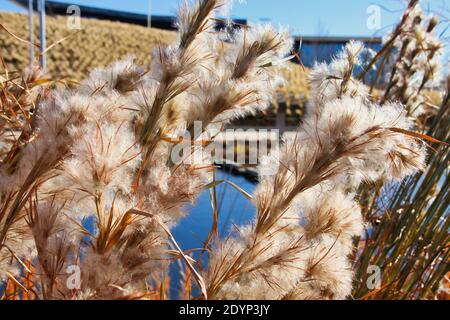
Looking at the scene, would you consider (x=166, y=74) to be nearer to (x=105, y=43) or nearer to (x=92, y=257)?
(x=92, y=257)

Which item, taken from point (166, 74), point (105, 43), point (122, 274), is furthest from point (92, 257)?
point (105, 43)

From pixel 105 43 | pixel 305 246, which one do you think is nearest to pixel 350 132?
pixel 305 246

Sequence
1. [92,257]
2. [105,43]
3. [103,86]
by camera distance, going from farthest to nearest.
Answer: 1. [105,43]
2. [103,86]
3. [92,257]

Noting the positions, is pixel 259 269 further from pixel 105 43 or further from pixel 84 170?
pixel 105 43

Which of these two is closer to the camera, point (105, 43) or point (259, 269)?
point (259, 269)

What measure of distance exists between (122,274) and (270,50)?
0.20 meters

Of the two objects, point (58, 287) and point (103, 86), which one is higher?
point (103, 86)

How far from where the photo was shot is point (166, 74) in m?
0.34

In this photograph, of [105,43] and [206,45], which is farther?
[105,43]

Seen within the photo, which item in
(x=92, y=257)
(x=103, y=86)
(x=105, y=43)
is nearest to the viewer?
(x=92, y=257)

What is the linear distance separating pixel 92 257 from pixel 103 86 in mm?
166
